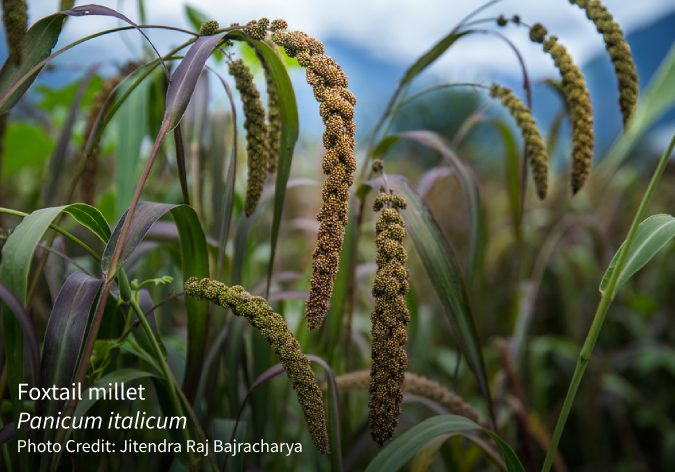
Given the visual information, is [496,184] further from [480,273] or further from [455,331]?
[455,331]

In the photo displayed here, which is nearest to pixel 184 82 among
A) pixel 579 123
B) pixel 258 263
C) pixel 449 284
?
pixel 449 284

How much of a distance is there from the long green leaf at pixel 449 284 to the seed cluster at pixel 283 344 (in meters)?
0.25

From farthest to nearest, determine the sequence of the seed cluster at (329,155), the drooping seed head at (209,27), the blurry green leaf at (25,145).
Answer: the blurry green leaf at (25,145) → the drooping seed head at (209,27) → the seed cluster at (329,155)

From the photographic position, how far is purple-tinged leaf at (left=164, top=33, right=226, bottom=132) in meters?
0.54

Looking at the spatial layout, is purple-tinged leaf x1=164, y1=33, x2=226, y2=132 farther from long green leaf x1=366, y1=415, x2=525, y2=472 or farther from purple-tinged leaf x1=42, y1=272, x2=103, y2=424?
long green leaf x1=366, y1=415, x2=525, y2=472

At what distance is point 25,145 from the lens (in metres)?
1.46

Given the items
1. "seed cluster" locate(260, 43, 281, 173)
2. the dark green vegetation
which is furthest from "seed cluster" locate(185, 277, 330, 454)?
"seed cluster" locate(260, 43, 281, 173)

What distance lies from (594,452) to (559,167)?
1920 mm

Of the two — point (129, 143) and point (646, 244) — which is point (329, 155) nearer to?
point (646, 244)

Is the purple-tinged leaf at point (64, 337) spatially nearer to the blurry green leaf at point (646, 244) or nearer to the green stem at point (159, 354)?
the green stem at point (159, 354)

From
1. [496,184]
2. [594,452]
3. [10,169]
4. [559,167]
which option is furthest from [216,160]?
[496,184]

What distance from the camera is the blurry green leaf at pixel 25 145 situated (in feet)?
4.67

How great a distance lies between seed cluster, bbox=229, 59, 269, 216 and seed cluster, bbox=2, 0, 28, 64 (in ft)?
0.83

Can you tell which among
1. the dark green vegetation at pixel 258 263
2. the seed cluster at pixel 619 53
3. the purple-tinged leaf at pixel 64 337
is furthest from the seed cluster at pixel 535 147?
the purple-tinged leaf at pixel 64 337
